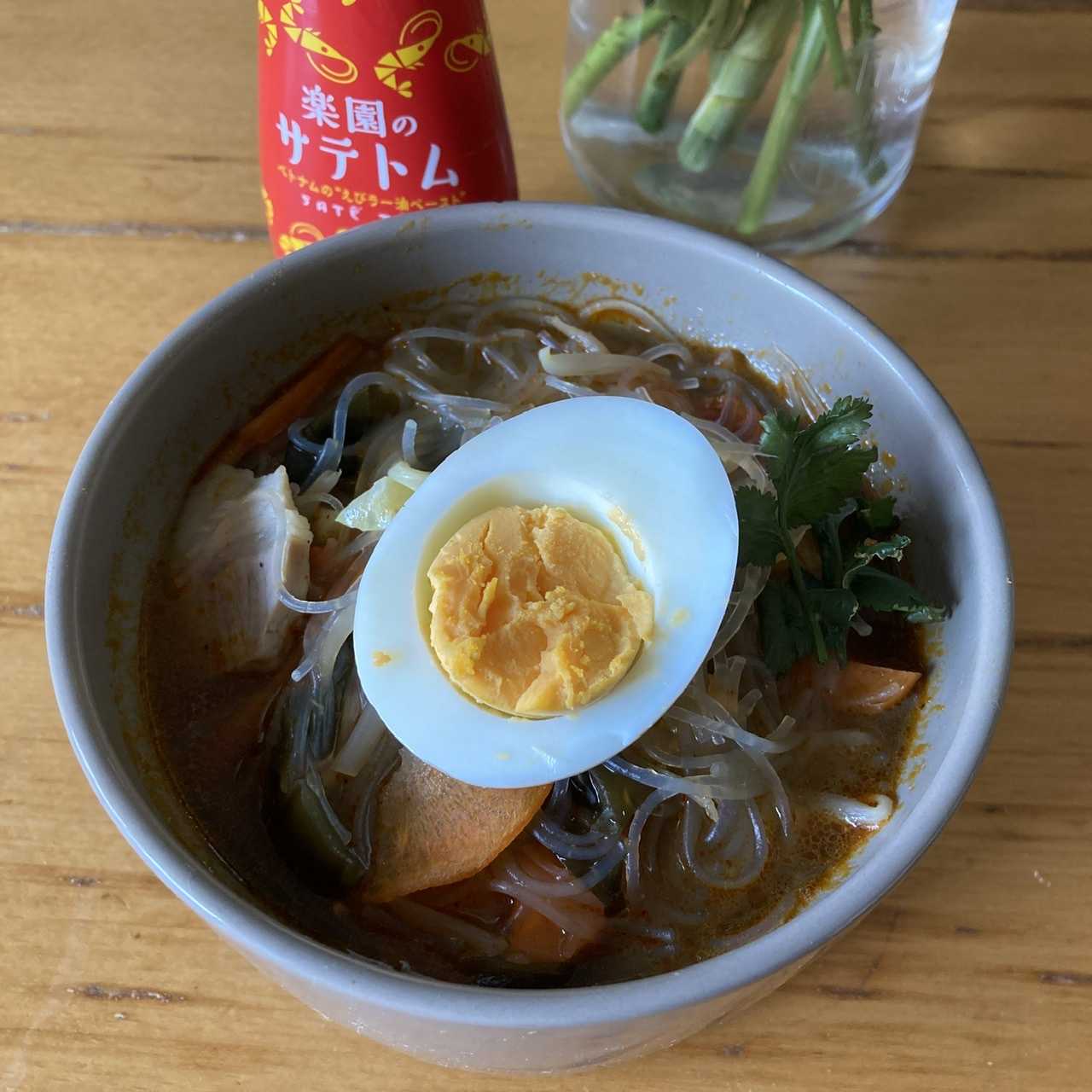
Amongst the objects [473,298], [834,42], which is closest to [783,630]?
[473,298]

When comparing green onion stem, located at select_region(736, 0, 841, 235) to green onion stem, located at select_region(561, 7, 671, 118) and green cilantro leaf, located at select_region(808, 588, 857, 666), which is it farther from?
green cilantro leaf, located at select_region(808, 588, 857, 666)

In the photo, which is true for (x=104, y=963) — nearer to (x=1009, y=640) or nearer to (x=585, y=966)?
(x=585, y=966)

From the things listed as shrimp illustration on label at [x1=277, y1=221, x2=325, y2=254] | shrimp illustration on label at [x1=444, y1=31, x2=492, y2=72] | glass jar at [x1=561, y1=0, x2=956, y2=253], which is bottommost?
shrimp illustration on label at [x1=277, y1=221, x2=325, y2=254]

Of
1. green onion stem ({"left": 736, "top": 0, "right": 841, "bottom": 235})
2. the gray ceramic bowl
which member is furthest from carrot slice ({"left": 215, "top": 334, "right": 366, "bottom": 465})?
green onion stem ({"left": 736, "top": 0, "right": 841, "bottom": 235})

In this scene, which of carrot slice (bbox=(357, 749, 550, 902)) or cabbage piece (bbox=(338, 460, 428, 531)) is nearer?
carrot slice (bbox=(357, 749, 550, 902))

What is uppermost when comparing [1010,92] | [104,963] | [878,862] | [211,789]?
[1010,92]

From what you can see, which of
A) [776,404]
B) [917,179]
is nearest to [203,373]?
[776,404]

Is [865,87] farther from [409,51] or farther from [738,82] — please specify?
[409,51]
